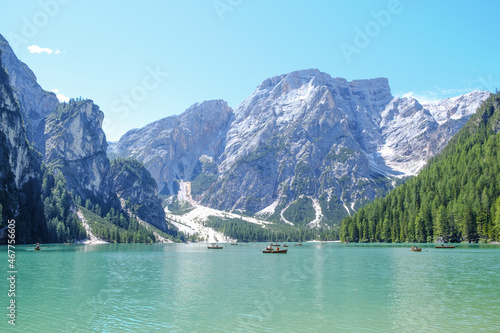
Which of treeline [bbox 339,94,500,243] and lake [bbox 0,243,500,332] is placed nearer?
lake [bbox 0,243,500,332]

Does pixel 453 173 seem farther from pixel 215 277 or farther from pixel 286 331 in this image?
pixel 286 331

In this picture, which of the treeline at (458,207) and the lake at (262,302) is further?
Answer: the treeline at (458,207)

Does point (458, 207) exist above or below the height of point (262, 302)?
above

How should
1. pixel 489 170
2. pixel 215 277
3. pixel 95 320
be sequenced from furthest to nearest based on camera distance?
pixel 489 170 → pixel 215 277 → pixel 95 320

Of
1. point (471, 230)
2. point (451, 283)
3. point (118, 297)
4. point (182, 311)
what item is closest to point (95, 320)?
point (182, 311)

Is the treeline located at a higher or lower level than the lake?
higher

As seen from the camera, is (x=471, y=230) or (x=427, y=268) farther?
(x=471, y=230)

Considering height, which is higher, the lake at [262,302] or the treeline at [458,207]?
the treeline at [458,207]

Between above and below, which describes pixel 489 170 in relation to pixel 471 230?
above

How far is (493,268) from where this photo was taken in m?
69.6

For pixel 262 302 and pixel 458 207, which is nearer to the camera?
pixel 262 302

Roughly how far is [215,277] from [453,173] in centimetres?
16571

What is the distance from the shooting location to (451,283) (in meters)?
55.0

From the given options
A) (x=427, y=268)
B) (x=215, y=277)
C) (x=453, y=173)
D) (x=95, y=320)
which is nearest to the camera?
(x=95, y=320)
